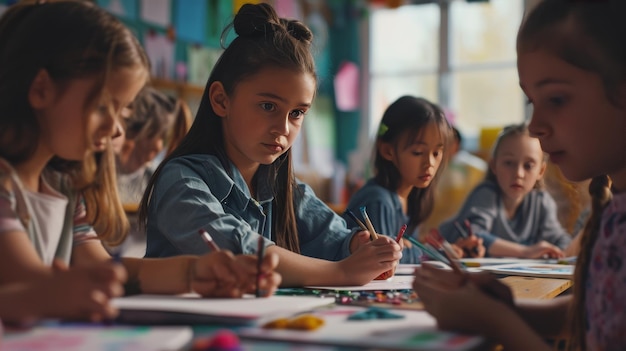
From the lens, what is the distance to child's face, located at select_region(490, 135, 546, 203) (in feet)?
8.35

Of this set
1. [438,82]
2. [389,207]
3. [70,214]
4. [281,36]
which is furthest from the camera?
[438,82]

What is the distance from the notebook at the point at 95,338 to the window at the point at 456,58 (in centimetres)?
525

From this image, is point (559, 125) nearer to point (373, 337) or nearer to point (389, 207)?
point (373, 337)

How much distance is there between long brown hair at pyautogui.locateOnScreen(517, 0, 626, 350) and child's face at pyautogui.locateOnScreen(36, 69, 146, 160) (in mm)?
540

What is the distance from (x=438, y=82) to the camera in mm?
6148

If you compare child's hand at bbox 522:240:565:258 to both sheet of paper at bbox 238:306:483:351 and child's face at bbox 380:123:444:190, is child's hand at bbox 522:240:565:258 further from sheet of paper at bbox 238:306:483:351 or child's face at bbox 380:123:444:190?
sheet of paper at bbox 238:306:483:351

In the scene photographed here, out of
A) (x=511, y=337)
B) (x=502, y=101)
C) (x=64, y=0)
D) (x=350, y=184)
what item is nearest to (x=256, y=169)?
(x=64, y=0)

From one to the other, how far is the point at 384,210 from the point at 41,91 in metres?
1.38

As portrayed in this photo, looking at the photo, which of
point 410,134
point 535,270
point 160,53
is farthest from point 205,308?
point 160,53

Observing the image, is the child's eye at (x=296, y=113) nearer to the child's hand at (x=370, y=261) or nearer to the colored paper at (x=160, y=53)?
the child's hand at (x=370, y=261)

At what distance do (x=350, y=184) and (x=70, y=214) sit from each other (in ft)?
15.4

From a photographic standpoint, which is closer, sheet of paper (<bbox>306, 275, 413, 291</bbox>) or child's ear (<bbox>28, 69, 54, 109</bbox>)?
child's ear (<bbox>28, 69, 54, 109</bbox>)

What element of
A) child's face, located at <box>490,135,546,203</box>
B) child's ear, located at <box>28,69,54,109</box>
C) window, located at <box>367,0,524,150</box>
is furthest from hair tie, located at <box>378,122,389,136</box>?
window, located at <box>367,0,524,150</box>

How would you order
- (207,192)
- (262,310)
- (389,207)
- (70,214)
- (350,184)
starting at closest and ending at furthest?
(262,310) < (70,214) < (207,192) < (389,207) < (350,184)
